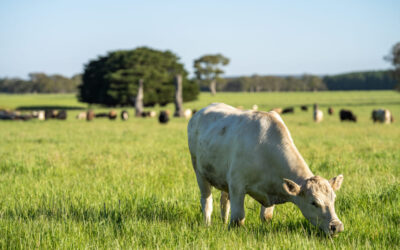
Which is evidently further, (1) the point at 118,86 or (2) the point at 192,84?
(2) the point at 192,84

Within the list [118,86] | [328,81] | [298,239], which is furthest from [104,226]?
[328,81]

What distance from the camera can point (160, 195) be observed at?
6.14 m

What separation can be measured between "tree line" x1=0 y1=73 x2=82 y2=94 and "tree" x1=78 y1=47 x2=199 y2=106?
97.5 meters

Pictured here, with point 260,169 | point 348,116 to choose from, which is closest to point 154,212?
point 260,169

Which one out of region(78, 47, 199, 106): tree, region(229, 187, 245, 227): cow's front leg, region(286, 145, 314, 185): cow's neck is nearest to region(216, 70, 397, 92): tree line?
region(78, 47, 199, 106): tree

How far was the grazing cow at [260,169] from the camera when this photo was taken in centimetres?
370

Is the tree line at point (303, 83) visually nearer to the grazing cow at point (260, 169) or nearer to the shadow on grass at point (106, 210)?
the shadow on grass at point (106, 210)

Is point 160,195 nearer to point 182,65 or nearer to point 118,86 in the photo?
point 118,86

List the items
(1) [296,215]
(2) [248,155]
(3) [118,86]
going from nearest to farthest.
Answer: (2) [248,155], (1) [296,215], (3) [118,86]

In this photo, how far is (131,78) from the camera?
4919cm

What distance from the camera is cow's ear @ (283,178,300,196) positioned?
367cm

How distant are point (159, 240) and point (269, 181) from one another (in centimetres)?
134

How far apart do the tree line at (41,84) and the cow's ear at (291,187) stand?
503ft

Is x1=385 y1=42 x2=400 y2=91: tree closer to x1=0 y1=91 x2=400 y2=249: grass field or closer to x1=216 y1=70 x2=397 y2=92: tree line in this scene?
x1=0 y1=91 x2=400 y2=249: grass field
